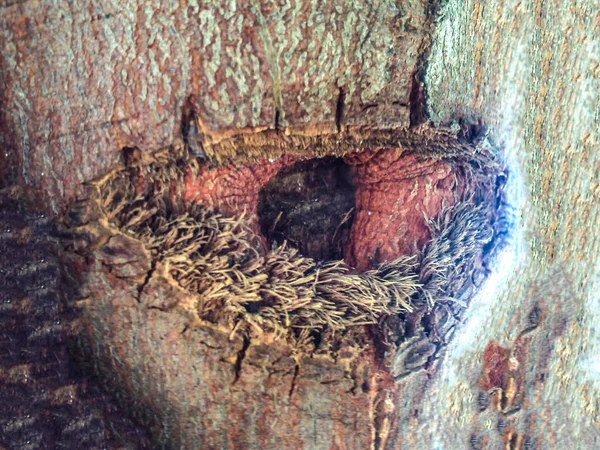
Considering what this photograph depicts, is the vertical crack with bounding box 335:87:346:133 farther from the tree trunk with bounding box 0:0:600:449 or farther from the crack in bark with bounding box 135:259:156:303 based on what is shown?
the crack in bark with bounding box 135:259:156:303

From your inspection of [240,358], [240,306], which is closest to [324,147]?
[240,306]

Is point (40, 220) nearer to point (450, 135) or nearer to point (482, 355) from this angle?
point (450, 135)

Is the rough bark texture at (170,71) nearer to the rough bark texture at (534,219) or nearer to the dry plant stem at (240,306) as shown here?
the dry plant stem at (240,306)

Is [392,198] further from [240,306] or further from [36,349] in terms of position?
[36,349]

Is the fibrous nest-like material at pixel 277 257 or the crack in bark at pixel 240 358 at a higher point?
the fibrous nest-like material at pixel 277 257

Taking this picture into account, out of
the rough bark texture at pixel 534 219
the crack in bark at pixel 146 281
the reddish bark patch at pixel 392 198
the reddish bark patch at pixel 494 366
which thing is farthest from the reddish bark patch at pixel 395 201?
the crack in bark at pixel 146 281

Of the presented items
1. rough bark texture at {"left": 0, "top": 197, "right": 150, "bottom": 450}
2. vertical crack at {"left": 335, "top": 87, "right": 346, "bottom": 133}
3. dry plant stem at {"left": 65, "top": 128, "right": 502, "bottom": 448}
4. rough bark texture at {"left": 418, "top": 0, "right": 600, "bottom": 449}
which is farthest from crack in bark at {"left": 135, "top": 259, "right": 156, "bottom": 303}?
rough bark texture at {"left": 418, "top": 0, "right": 600, "bottom": 449}
